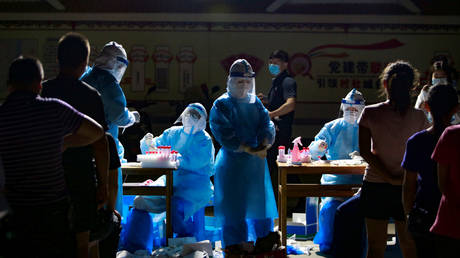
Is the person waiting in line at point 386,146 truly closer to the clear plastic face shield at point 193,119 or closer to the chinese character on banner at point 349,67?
the clear plastic face shield at point 193,119

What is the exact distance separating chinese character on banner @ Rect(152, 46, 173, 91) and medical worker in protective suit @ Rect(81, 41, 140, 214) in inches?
219

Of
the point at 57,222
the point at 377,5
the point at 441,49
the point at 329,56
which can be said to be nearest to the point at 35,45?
the point at 329,56

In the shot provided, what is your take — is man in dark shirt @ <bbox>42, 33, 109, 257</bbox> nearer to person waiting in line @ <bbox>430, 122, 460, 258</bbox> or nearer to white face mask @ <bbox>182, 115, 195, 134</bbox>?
person waiting in line @ <bbox>430, 122, 460, 258</bbox>

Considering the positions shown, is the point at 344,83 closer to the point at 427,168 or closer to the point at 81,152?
the point at 427,168

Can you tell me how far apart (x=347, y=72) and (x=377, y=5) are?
4.37 feet

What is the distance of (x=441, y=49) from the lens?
9977 millimetres

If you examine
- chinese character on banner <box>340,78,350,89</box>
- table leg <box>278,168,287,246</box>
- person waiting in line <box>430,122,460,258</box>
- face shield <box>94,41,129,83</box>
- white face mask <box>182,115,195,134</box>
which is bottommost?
table leg <box>278,168,287,246</box>

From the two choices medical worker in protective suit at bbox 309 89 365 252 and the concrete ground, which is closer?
the concrete ground

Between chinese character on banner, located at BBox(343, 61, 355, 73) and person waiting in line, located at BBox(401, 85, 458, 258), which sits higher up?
chinese character on banner, located at BBox(343, 61, 355, 73)

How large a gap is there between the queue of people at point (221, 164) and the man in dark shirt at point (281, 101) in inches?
36.9

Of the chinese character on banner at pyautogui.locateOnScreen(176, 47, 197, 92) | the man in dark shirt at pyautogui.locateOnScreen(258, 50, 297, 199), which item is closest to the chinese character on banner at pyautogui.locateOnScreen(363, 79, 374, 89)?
the chinese character on banner at pyautogui.locateOnScreen(176, 47, 197, 92)

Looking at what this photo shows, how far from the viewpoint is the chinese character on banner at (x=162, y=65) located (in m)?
9.91

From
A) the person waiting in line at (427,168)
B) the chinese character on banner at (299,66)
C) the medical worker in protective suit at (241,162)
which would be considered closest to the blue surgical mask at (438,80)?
the medical worker in protective suit at (241,162)

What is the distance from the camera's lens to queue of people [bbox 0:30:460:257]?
2338mm
